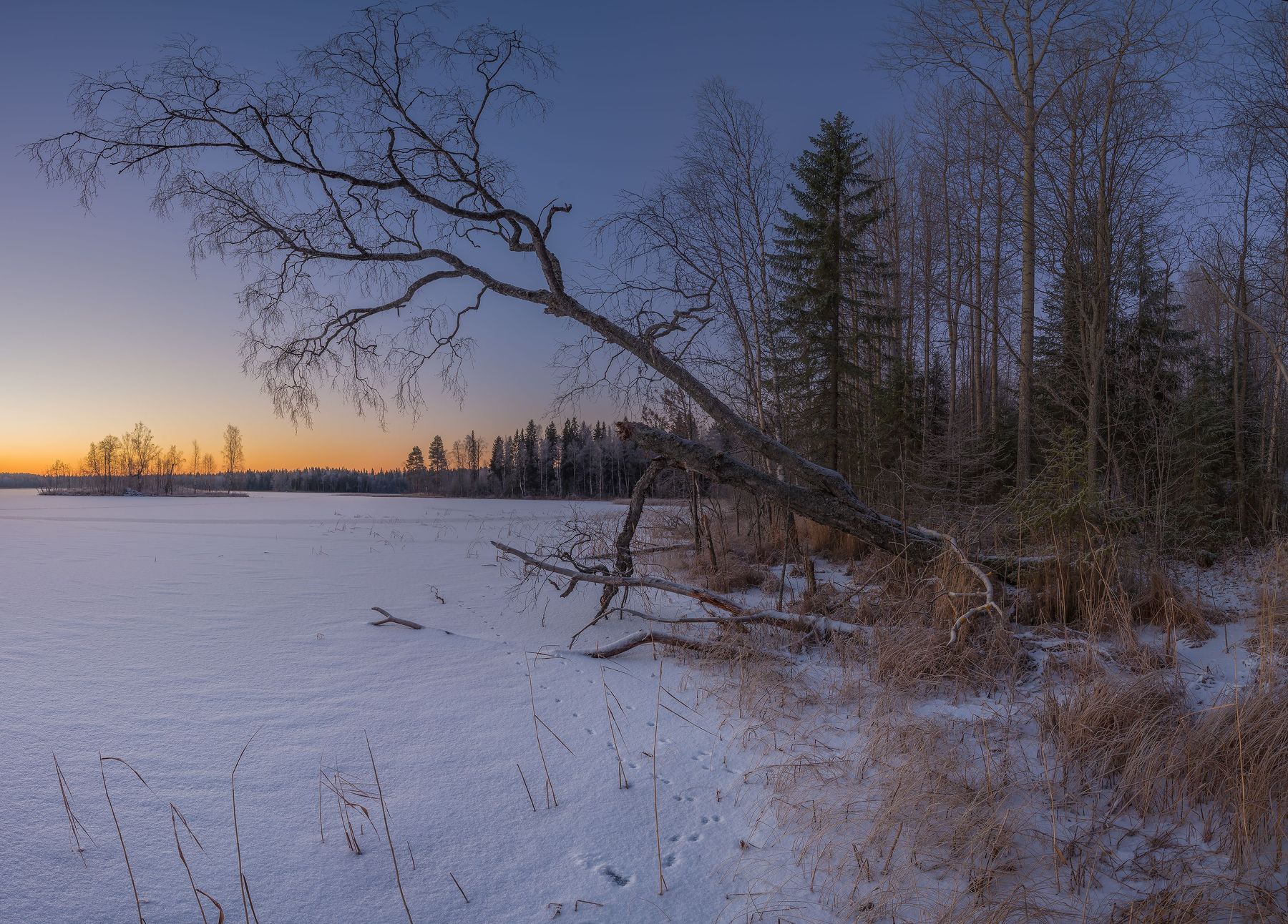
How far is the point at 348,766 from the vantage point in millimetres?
2848

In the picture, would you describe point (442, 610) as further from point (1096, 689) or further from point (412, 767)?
point (1096, 689)

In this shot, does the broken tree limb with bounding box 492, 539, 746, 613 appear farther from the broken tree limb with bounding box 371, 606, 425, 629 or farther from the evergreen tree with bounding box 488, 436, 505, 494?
the evergreen tree with bounding box 488, 436, 505, 494

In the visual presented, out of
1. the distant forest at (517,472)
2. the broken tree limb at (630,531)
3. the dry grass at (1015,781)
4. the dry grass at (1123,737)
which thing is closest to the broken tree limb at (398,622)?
the broken tree limb at (630,531)

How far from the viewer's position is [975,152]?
13.0 metres

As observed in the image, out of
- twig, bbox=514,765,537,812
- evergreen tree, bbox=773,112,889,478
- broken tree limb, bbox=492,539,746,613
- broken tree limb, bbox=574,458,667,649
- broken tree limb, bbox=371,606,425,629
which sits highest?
evergreen tree, bbox=773,112,889,478

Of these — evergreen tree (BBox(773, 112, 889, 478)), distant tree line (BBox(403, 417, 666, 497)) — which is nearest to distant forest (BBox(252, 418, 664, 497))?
distant tree line (BBox(403, 417, 666, 497))

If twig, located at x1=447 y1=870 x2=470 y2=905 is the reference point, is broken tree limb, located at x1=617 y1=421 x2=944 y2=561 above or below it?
above

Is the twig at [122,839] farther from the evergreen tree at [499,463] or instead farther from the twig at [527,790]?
the evergreen tree at [499,463]

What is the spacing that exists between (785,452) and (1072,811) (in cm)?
399

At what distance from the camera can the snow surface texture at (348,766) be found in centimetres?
198

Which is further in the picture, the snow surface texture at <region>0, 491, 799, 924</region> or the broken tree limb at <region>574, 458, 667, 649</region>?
the broken tree limb at <region>574, 458, 667, 649</region>

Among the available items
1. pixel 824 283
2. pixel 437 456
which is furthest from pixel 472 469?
pixel 824 283

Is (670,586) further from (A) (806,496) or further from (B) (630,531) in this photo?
(A) (806,496)

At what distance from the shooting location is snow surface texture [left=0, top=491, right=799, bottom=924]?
6.51 feet
